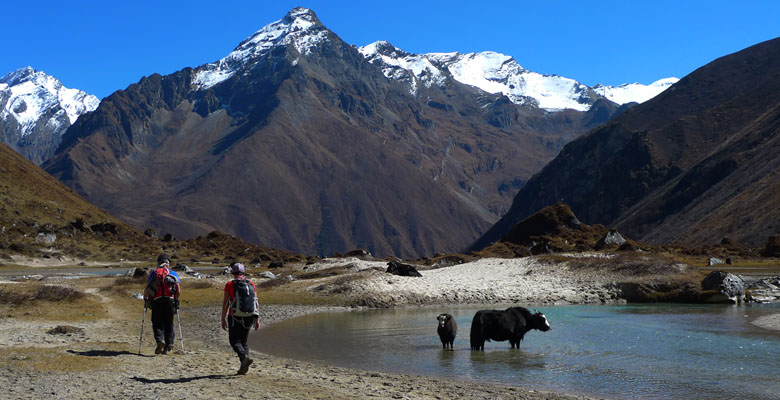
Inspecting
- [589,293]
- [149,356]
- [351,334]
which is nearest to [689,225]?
[589,293]

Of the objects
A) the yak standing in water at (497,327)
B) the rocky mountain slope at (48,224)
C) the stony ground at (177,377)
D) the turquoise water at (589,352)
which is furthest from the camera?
the rocky mountain slope at (48,224)

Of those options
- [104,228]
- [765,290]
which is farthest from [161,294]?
[104,228]

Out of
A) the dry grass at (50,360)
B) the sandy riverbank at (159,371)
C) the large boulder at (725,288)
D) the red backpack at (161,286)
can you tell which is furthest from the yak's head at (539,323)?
the large boulder at (725,288)

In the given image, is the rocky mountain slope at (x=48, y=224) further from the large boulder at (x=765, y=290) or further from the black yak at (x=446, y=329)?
the large boulder at (x=765, y=290)

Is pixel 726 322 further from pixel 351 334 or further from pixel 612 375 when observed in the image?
pixel 351 334

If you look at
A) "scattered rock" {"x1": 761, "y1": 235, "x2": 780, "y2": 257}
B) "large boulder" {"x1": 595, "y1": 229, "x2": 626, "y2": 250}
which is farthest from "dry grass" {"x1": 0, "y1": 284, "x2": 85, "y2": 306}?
"scattered rock" {"x1": 761, "y1": 235, "x2": 780, "y2": 257}

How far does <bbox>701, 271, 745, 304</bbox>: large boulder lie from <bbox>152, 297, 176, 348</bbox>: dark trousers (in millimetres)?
36550

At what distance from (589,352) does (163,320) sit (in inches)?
607

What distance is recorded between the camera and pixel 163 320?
22.9m

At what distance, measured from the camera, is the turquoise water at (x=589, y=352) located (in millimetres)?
21234

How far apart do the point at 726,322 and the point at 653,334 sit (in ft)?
20.6

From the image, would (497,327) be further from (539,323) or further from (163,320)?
(163,320)

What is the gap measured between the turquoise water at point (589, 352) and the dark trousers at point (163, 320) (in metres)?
5.19

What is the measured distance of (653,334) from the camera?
31.9 metres
